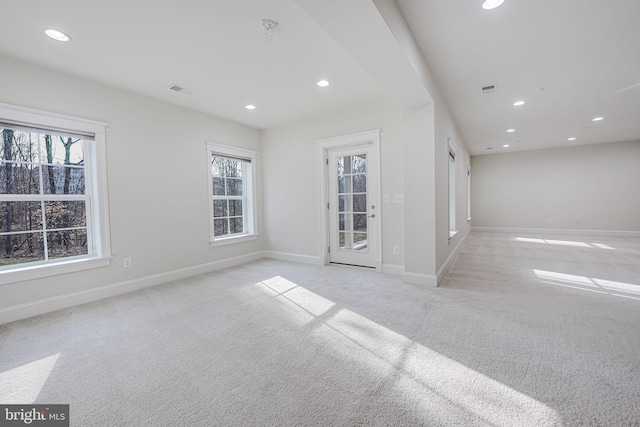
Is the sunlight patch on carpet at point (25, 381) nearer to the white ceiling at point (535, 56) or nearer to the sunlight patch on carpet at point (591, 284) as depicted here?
the white ceiling at point (535, 56)

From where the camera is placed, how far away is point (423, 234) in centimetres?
351

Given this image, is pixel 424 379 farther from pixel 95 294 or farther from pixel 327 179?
pixel 95 294

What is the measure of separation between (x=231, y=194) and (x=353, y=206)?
2.25 m

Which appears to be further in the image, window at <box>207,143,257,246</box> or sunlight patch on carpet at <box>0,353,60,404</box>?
window at <box>207,143,257,246</box>

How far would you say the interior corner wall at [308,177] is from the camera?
13.1 ft

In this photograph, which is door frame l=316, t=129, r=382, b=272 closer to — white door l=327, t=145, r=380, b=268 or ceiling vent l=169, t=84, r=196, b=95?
white door l=327, t=145, r=380, b=268

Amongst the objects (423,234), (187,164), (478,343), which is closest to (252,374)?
(478,343)

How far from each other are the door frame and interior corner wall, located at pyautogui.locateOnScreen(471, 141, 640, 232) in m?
6.70

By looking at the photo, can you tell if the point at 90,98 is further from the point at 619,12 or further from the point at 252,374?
the point at 619,12

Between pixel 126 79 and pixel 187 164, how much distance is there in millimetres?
1301

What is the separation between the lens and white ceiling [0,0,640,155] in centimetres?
209

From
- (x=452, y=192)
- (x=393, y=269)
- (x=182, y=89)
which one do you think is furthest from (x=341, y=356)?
(x=452, y=192)

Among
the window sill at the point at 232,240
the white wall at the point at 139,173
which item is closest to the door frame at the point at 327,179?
the window sill at the point at 232,240

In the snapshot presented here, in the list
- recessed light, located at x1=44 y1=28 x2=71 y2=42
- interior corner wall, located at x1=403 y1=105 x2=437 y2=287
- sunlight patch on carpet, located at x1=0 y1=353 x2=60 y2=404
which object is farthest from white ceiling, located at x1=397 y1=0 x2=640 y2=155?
sunlight patch on carpet, located at x1=0 y1=353 x2=60 y2=404
